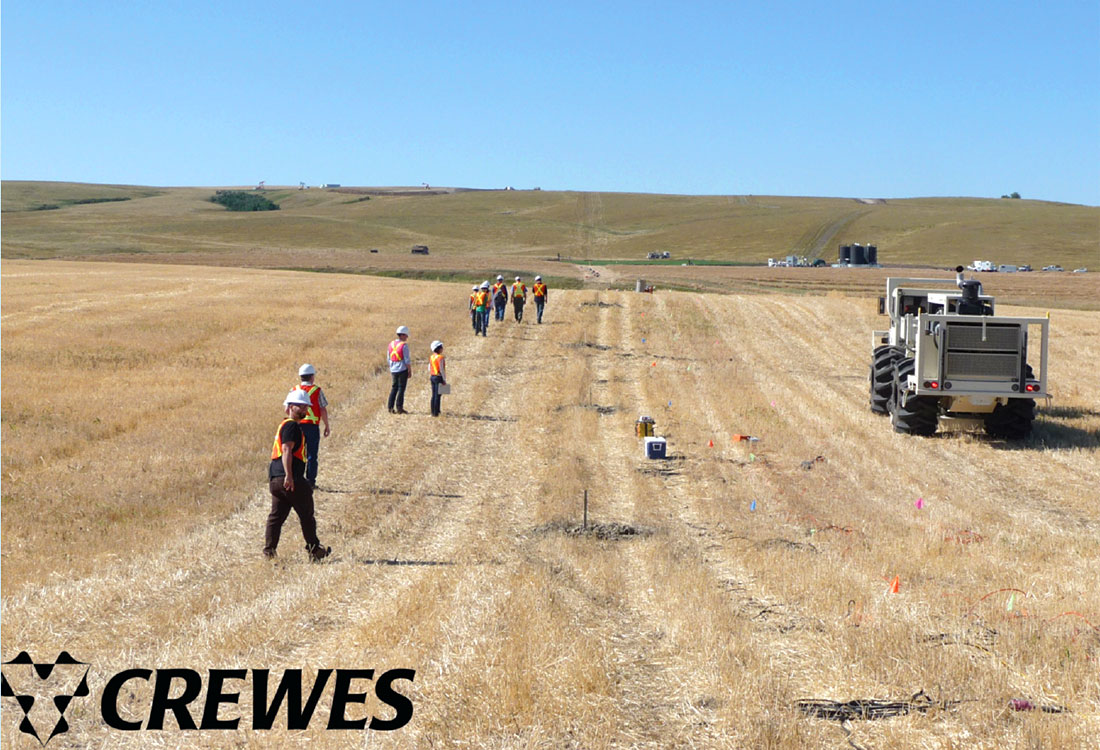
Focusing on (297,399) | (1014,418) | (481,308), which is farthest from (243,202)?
(297,399)

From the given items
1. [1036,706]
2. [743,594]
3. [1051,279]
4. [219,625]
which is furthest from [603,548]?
[1051,279]

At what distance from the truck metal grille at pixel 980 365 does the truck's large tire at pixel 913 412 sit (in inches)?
29.1

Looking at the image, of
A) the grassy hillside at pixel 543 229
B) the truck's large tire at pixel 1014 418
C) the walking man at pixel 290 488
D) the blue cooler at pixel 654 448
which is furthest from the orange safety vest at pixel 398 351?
the grassy hillside at pixel 543 229

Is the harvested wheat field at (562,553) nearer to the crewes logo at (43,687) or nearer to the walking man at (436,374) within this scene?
the crewes logo at (43,687)

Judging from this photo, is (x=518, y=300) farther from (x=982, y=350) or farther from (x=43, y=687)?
(x=43, y=687)

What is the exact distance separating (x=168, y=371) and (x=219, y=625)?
1660 centimetres

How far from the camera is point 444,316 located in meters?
35.2

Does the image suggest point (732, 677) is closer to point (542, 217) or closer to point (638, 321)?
point (638, 321)

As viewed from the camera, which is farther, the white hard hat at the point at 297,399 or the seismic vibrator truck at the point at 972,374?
the seismic vibrator truck at the point at 972,374

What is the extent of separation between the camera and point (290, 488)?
10438 millimetres

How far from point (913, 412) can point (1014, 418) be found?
156cm

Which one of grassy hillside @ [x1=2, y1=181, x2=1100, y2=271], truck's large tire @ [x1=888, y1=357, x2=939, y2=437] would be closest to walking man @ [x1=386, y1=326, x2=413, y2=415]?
truck's large tire @ [x1=888, y1=357, x2=939, y2=437]

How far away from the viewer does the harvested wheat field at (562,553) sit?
632 cm

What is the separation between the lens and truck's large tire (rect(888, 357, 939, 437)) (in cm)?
1825
